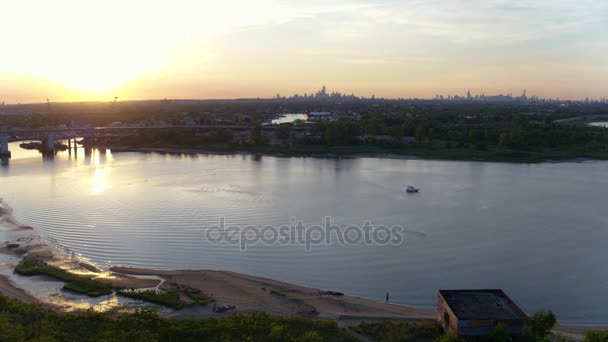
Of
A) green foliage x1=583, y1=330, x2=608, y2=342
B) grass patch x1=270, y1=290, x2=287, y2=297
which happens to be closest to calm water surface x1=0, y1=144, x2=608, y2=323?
grass patch x1=270, y1=290, x2=287, y2=297

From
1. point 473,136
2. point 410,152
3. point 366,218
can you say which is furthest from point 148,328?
point 473,136

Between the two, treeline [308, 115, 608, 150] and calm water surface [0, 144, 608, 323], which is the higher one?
treeline [308, 115, 608, 150]

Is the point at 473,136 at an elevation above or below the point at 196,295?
above

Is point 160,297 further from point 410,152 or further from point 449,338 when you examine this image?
point 410,152

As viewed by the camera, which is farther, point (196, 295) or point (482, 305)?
point (196, 295)

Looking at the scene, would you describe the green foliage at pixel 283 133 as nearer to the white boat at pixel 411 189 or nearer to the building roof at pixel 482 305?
the white boat at pixel 411 189

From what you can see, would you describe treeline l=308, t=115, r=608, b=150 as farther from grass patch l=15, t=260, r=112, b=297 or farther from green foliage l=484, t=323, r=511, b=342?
green foliage l=484, t=323, r=511, b=342
